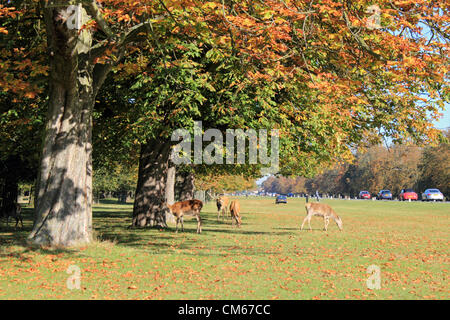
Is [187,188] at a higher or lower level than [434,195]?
higher

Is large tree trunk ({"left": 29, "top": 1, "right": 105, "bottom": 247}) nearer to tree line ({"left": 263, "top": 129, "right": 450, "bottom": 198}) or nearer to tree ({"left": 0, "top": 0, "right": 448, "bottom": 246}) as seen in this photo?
tree ({"left": 0, "top": 0, "right": 448, "bottom": 246})

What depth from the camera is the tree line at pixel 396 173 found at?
76312mm

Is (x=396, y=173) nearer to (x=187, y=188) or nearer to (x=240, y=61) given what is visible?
(x=187, y=188)

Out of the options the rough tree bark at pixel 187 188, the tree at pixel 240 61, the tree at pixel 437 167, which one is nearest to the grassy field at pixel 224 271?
the tree at pixel 240 61

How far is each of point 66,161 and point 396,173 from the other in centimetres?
9102

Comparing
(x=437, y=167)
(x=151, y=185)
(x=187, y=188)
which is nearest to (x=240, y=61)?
(x=151, y=185)

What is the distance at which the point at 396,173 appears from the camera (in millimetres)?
95375

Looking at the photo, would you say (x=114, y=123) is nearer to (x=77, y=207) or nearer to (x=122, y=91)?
(x=122, y=91)

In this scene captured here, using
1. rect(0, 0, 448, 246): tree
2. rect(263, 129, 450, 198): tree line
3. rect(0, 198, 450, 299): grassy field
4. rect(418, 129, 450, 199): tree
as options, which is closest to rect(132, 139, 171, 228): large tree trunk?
rect(0, 0, 448, 246): tree

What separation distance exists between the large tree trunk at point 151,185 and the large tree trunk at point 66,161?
8.62 meters

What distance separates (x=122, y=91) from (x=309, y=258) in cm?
1099

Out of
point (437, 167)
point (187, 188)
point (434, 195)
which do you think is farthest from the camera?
point (437, 167)

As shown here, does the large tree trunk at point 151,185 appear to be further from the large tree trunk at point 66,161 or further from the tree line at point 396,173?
the tree line at point 396,173
